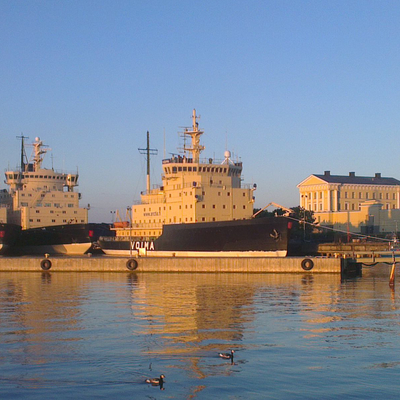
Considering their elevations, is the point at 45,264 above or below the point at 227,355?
above

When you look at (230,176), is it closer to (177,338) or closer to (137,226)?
(137,226)

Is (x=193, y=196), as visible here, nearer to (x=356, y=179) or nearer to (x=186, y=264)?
(x=186, y=264)

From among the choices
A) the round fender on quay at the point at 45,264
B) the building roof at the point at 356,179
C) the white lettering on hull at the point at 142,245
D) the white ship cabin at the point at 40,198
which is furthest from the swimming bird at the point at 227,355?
the building roof at the point at 356,179

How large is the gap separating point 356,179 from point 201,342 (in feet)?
307

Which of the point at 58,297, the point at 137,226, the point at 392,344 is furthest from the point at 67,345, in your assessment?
the point at 137,226

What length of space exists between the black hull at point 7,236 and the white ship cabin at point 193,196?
1119cm

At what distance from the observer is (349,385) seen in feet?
45.2

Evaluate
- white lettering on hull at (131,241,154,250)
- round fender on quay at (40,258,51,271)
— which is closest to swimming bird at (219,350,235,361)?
round fender on quay at (40,258,51,271)

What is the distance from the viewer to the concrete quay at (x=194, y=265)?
3869cm

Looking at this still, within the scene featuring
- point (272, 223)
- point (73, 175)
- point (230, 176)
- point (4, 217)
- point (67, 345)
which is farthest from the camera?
point (73, 175)

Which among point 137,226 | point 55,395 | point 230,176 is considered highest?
point 230,176

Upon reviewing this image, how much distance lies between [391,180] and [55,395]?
105 metres

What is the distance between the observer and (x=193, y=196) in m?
47.7

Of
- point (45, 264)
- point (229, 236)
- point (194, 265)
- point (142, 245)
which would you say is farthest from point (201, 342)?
point (142, 245)
